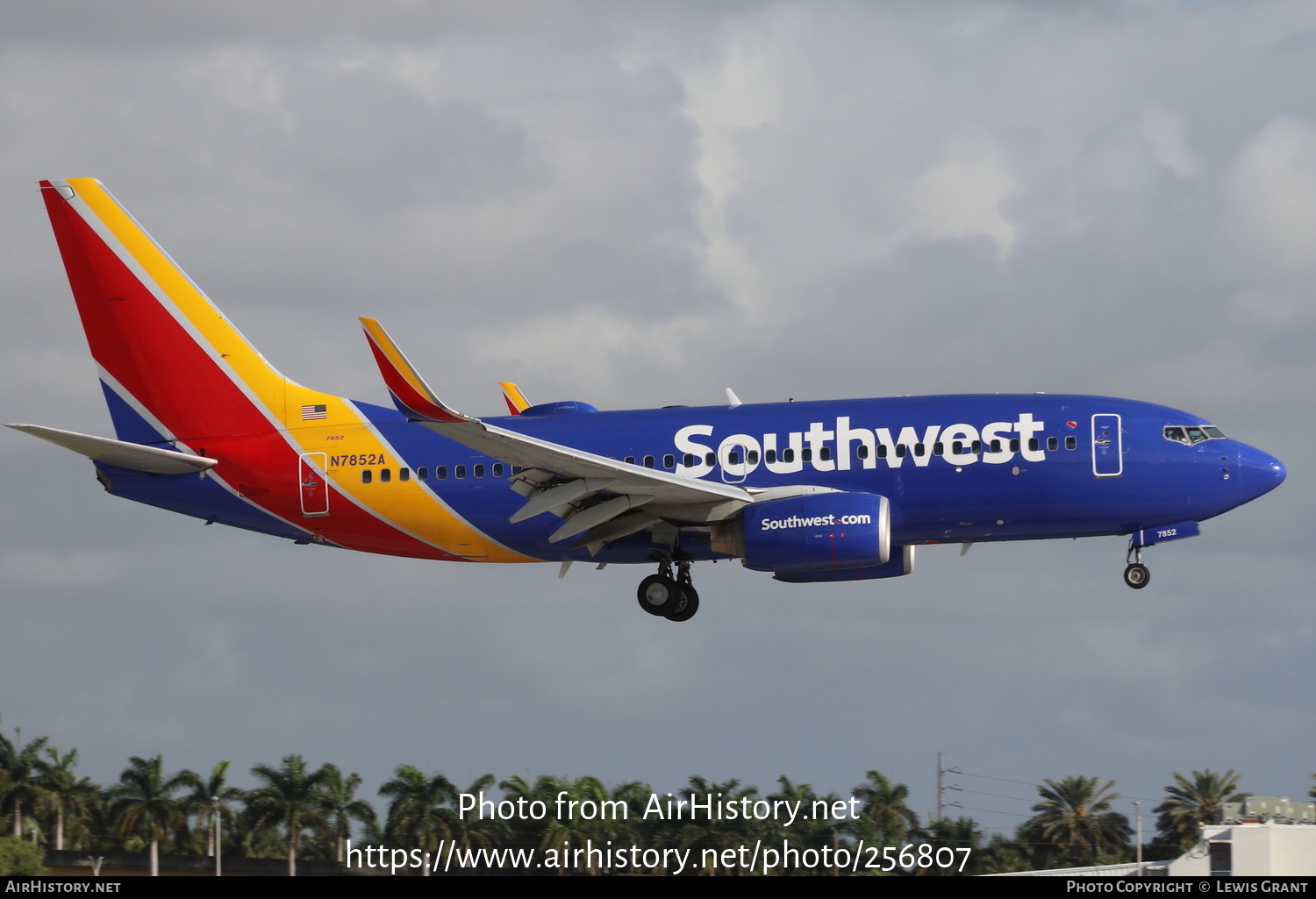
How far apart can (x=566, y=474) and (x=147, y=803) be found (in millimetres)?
37205

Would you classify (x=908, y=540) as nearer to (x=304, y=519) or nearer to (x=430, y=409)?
(x=430, y=409)

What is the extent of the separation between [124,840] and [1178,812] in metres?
48.0

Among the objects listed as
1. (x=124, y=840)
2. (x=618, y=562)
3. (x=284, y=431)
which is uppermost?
(x=284, y=431)

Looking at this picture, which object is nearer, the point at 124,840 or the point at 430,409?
the point at 430,409

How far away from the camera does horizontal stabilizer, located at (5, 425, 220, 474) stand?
137 feet

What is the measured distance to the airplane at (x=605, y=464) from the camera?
39.3 metres

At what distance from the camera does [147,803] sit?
224 feet

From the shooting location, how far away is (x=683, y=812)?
54.6 meters

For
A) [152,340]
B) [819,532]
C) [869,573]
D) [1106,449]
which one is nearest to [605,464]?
[819,532]

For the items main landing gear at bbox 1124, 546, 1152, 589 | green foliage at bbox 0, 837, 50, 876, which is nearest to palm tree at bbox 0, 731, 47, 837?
green foliage at bbox 0, 837, 50, 876

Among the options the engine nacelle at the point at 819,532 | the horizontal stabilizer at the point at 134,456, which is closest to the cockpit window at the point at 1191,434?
the engine nacelle at the point at 819,532

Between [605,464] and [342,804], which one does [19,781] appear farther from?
[605,464]

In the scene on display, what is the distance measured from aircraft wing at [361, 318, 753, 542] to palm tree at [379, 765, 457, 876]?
1999 centimetres
